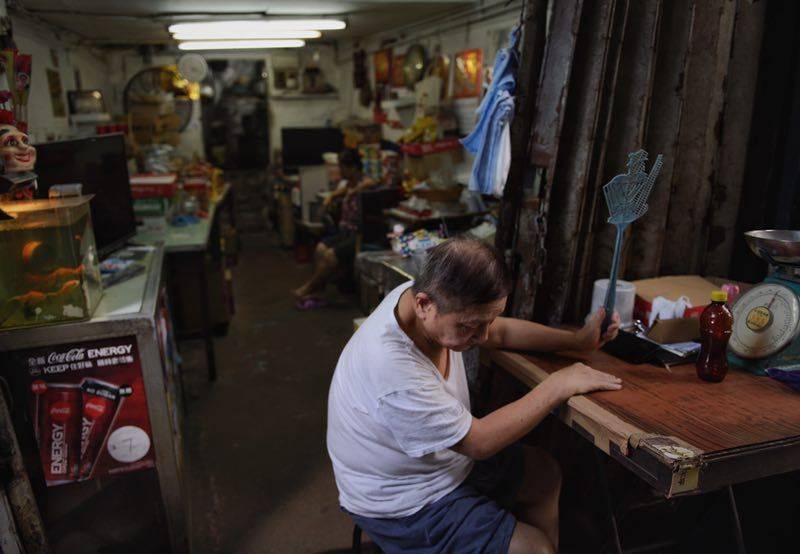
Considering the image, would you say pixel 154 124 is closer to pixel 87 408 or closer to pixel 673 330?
pixel 87 408

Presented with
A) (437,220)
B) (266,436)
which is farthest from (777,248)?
(437,220)

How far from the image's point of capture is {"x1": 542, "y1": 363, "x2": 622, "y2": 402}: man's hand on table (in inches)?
63.1

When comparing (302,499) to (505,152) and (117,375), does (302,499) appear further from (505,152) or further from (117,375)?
(505,152)

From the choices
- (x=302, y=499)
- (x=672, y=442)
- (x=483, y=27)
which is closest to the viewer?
(x=672, y=442)

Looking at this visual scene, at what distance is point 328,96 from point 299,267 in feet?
10.3

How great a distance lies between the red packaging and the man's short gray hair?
1.33 meters

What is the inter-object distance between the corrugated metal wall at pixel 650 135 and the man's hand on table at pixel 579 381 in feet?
1.67

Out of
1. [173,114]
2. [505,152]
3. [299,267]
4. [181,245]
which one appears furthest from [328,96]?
[505,152]

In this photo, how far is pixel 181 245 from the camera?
11.8ft

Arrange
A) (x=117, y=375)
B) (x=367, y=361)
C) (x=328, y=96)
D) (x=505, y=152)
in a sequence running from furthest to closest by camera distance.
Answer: (x=328, y=96) < (x=505, y=152) < (x=117, y=375) < (x=367, y=361)

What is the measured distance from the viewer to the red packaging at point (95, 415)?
2.05 meters

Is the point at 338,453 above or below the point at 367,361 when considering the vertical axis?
below

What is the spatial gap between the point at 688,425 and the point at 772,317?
547mm

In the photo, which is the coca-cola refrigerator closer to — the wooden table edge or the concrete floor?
the concrete floor
